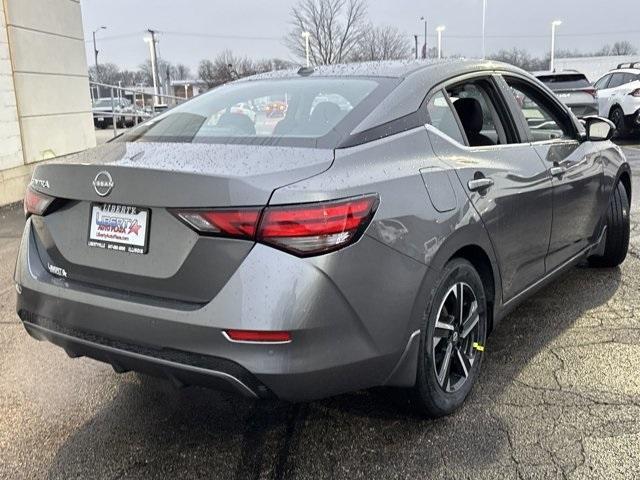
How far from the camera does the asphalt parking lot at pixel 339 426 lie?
2.56 metres

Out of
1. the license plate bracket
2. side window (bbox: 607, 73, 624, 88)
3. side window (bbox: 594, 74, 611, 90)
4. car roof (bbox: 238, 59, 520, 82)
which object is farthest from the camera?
side window (bbox: 594, 74, 611, 90)

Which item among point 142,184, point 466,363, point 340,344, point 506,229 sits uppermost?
point 142,184

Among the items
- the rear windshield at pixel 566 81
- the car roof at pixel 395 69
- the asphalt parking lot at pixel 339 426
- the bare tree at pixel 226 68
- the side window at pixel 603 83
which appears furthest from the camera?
the bare tree at pixel 226 68

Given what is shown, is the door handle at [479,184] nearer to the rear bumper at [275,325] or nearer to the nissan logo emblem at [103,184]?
the rear bumper at [275,325]

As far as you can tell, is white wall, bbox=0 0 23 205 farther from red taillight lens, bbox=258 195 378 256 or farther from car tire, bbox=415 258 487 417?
red taillight lens, bbox=258 195 378 256

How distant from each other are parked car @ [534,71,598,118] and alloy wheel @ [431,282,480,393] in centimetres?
1267

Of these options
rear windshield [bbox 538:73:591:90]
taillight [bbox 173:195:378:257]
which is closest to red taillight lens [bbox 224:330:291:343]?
taillight [bbox 173:195:378:257]

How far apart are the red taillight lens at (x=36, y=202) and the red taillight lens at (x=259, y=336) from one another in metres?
1.04

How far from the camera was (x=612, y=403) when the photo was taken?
301 cm

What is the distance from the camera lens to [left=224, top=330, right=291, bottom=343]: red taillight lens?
2.17m

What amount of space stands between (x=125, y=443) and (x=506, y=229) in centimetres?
202

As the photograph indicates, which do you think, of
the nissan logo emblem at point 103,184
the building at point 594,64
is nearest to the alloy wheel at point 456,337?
the nissan logo emblem at point 103,184

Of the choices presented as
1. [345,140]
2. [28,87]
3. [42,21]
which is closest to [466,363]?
[345,140]

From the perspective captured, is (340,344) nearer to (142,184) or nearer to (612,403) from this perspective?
(142,184)
